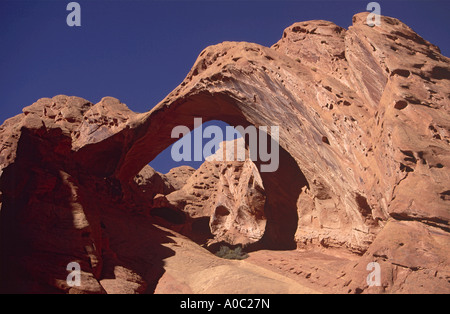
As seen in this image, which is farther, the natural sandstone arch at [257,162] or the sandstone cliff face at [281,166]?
the natural sandstone arch at [257,162]

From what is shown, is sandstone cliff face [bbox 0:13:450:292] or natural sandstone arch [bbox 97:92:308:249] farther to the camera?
natural sandstone arch [bbox 97:92:308:249]

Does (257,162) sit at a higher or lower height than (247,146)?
lower

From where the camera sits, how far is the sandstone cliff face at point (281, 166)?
→ 1059 centimetres

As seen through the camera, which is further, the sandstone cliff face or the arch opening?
the arch opening

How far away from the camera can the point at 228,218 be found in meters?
22.3

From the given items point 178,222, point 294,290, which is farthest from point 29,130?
point 178,222

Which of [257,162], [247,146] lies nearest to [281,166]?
[257,162]

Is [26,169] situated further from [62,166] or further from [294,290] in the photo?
[294,290]

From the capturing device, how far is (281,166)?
800 inches

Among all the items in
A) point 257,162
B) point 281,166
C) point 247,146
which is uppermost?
point 247,146

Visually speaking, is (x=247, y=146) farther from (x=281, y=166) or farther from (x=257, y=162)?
(x=281, y=166)

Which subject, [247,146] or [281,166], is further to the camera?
[247,146]

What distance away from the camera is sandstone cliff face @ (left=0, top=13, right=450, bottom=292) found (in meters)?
10.6
